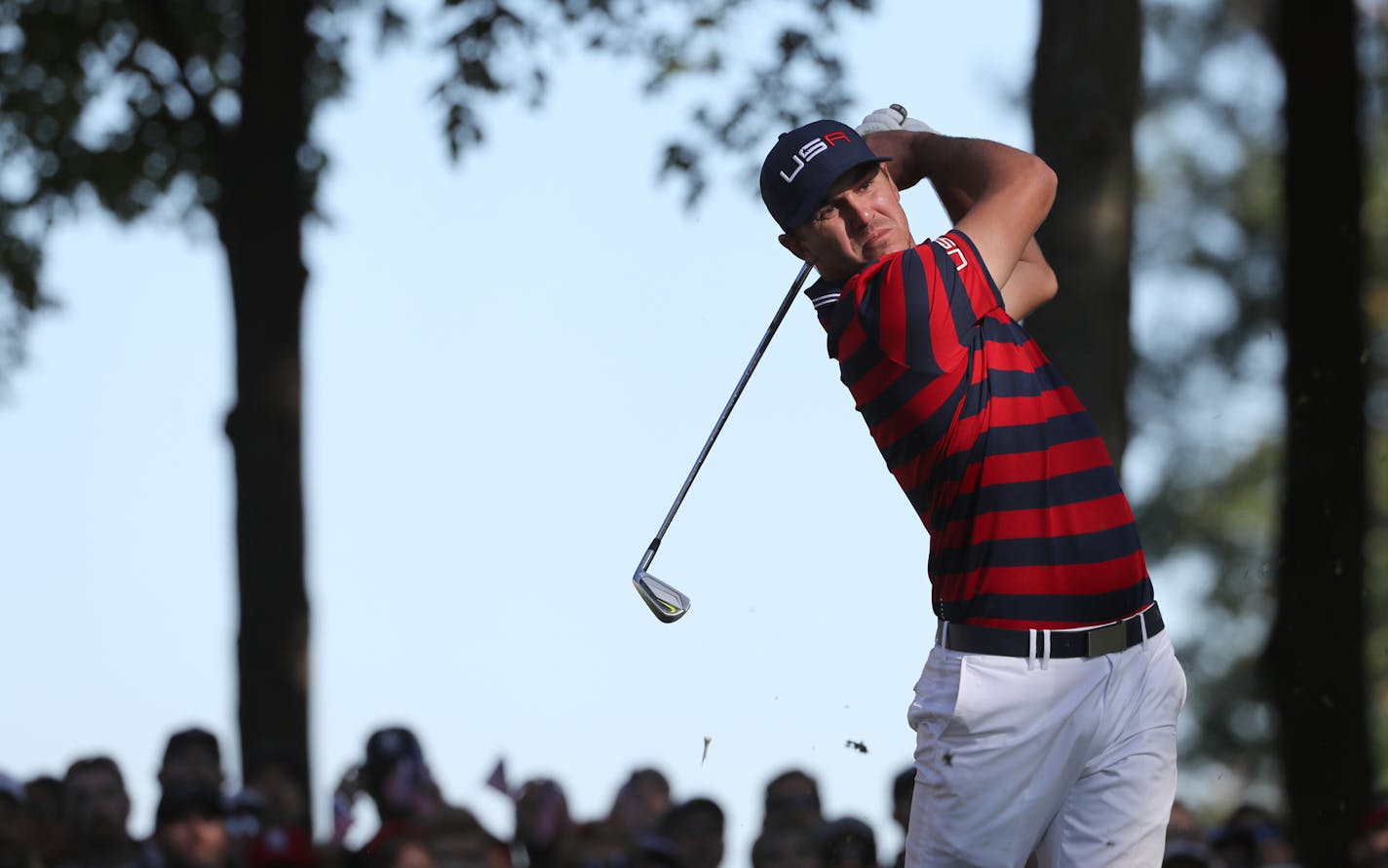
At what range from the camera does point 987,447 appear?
4.17 meters

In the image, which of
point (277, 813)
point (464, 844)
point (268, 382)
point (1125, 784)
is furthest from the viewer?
point (268, 382)

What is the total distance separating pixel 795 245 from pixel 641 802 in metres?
4.89

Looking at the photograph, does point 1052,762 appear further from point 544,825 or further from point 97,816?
point 97,816

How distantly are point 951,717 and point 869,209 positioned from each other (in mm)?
1093

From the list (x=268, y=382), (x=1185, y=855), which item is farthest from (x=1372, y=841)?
(x=268, y=382)

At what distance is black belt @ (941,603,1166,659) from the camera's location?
13.9 ft

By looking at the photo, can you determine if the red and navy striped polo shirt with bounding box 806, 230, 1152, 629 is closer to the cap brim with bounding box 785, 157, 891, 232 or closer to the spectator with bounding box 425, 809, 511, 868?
the cap brim with bounding box 785, 157, 891, 232

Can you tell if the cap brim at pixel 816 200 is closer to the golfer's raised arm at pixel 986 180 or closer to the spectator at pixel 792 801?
the golfer's raised arm at pixel 986 180

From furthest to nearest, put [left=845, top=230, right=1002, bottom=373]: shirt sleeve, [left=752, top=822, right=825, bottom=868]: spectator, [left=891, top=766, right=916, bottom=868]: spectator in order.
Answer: [left=891, top=766, right=916, bottom=868]: spectator < [left=752, top=822, right=825, bottom=868]: spectator < [left=845, top=230, right=1002, bottom=373]: shirt sleeve

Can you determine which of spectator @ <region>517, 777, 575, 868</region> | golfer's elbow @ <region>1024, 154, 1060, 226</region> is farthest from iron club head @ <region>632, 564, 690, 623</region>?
spectator @ <region>517, 777, 575, 868</region>

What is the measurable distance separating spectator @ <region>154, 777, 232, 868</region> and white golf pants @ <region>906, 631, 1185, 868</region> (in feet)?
11.3

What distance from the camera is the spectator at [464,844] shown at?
20.9ft

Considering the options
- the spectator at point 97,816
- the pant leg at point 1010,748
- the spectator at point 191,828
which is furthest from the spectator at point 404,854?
the pant leg at point 1010,748

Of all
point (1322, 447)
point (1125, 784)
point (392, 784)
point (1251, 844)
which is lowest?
A: point (1251, 844)
